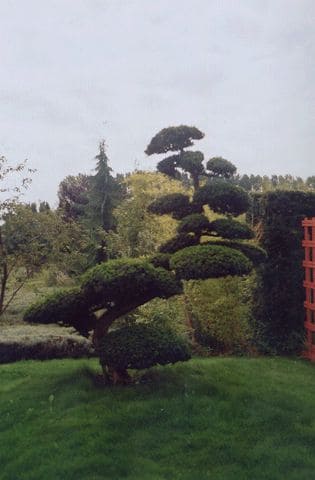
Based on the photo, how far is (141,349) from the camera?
5.55 m

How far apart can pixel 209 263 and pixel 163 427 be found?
172cm

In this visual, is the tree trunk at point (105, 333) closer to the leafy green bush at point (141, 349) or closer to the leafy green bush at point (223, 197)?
the leafy green bush at point (141, 349)

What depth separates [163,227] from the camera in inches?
Answer: 391

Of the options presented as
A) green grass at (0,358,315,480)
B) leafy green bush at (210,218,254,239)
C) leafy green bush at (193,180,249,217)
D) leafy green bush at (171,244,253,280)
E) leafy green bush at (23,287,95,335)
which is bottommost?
green grass at (0,358,315,480)

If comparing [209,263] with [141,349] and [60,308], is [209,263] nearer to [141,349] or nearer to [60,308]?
[141,349]

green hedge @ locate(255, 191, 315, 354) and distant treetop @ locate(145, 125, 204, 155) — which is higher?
distant treetop @ locate(145, 125, 204, 155)

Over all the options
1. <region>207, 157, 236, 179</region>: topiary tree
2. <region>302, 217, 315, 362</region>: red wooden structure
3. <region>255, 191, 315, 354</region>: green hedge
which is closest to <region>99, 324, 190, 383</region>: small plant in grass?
<region>207, 157, 236, 179</region>: topiary tree

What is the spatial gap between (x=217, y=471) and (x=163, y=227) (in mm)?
6016

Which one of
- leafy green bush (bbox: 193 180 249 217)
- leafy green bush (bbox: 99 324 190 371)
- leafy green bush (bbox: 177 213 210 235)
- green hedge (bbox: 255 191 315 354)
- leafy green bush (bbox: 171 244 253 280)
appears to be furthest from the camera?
green hedge (bbox: 255 191 315 354)

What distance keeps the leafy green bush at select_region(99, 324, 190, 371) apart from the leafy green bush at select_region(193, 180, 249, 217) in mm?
1708

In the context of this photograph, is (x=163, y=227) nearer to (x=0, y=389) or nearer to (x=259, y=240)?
(x=259, y=240)

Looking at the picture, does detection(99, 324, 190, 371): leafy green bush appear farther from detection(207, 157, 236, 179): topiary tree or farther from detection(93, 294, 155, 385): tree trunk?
detection(207, 157, 236, 179): topiary tree

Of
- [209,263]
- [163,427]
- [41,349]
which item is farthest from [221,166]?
[41,349]

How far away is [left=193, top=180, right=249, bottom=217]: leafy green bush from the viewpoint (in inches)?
254
